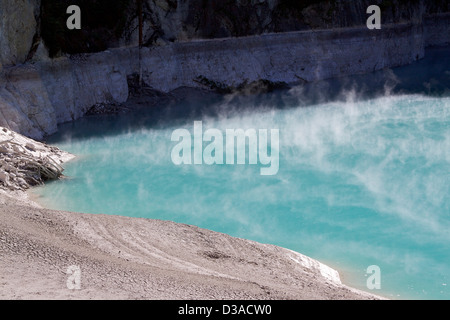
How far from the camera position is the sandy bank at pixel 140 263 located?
27.4 feet

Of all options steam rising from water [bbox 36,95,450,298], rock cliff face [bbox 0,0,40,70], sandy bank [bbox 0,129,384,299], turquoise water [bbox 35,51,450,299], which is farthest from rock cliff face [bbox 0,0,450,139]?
sandy bank [bbox 0,129,384,299]

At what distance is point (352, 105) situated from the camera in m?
30.2

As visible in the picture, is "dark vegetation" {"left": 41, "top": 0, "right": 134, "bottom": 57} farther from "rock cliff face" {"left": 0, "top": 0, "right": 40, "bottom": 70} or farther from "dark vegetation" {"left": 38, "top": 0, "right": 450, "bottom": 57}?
"rock cliff face" {"left": 0, "top": 0, "right": 40, "bottom": 70}

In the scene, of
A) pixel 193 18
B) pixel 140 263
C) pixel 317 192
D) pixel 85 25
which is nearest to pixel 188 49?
pixel 193 18

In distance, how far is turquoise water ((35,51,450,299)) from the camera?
43.6 ft

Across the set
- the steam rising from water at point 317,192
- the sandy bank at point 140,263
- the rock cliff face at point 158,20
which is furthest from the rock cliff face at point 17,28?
the sandy bank at point 140,263

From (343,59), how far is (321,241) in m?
27.0

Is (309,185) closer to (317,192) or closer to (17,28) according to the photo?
(317,192)

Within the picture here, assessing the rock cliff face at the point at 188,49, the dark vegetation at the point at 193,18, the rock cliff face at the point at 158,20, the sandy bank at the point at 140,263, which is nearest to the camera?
the sandy bank at the point at 140,263

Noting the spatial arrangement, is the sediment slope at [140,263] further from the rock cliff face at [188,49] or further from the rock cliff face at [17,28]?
the rock cliff face at [17,28]

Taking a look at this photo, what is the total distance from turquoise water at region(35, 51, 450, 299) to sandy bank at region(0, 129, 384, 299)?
155cm

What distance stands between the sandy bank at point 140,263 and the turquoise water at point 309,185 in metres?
1.55
